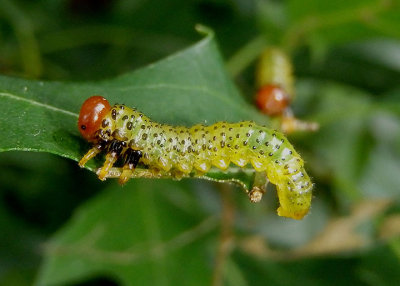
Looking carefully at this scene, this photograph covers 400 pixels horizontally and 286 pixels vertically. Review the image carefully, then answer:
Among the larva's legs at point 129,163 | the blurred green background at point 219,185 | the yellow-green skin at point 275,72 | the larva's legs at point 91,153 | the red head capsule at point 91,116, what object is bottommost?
the blurred green background at point 219,185

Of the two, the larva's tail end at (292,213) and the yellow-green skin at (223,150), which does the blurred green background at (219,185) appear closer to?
the yellow-green skin at (223,150)

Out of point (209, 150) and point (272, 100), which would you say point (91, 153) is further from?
point (272, 100)

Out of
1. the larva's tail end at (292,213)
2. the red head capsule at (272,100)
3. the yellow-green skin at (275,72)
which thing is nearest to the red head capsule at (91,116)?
the larva's tail end at (292,213)

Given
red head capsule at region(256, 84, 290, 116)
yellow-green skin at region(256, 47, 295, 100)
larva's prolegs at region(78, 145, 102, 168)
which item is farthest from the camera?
yellow-green skin at region(256, 47, 295, 100)

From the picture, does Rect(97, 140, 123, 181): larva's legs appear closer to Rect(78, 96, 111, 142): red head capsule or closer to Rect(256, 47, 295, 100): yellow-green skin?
Rect(78, 96, 111, 142): red head capsule

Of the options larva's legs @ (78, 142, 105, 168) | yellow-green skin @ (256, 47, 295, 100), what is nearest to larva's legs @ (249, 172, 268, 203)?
larva's legs @ (78, 142, 105, 168)

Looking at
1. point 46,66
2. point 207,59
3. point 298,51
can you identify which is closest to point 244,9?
point 298,51
